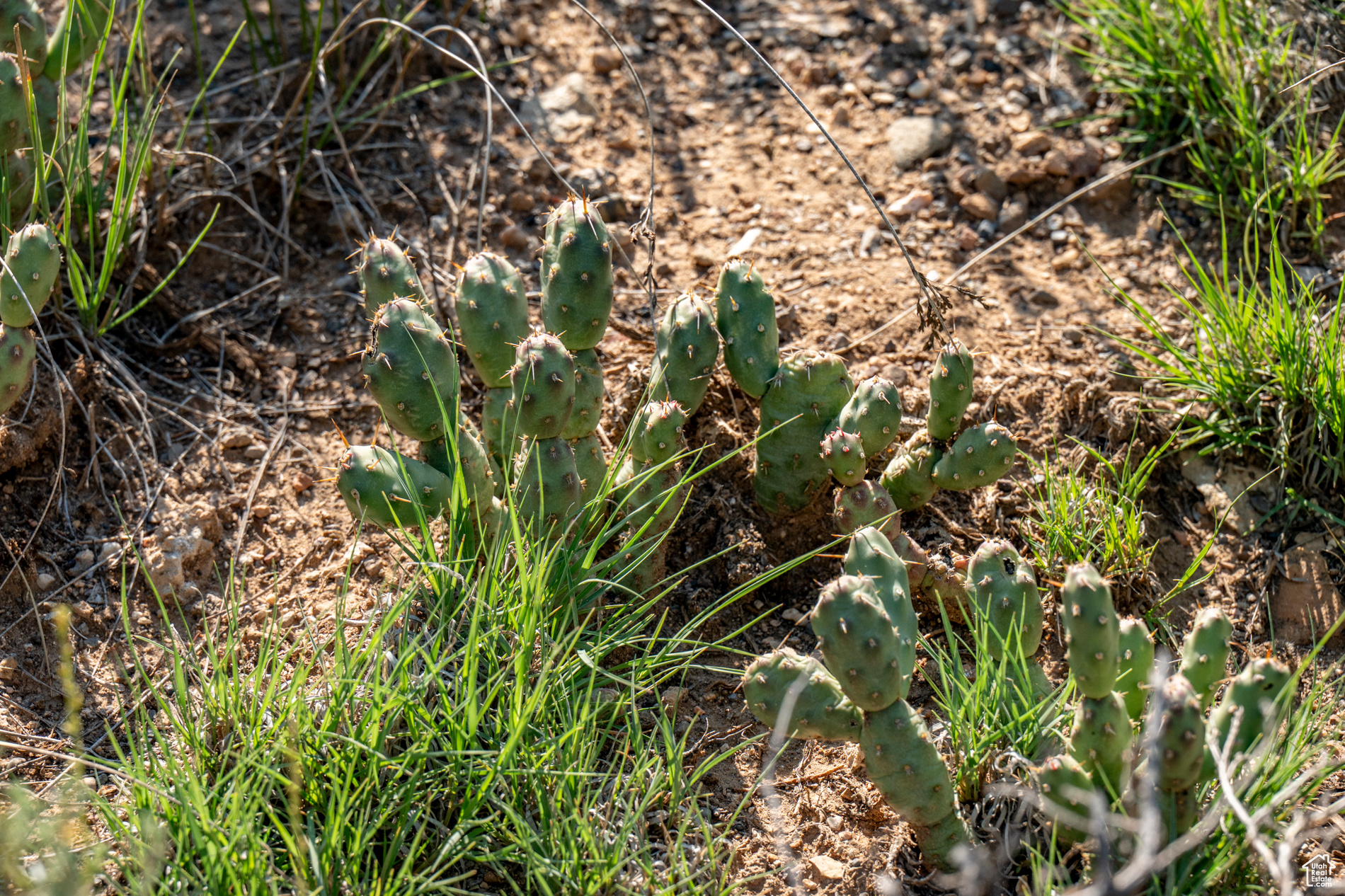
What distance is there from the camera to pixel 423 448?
2129 millimetres

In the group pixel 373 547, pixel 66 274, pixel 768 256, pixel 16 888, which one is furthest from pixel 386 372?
pixel 768 256

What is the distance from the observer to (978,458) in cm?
214

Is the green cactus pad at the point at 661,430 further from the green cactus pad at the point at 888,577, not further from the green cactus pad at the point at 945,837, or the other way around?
the green cactus pad at the point at 945,837

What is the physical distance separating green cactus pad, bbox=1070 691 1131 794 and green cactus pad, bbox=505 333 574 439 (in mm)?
1016

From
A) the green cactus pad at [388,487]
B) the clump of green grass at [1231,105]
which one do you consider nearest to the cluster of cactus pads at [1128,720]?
the green cactus pad at [388,487]

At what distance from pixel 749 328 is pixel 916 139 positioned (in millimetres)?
1397

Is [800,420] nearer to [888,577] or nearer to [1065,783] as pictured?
[888,577]

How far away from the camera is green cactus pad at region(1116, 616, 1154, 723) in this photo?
1.79 metres

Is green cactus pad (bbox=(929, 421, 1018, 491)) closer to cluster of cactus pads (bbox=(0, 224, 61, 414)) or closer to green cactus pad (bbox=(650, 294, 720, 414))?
green cactus pad (bbox=(650, 294, 720, 414))

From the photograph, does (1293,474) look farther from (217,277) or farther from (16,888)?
(217,277)

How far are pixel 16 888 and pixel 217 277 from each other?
1.85 metres

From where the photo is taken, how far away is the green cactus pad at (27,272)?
209cm

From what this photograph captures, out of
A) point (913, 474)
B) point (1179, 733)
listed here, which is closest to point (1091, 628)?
point (1179, 733)

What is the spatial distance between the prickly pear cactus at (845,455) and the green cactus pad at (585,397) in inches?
18.3
